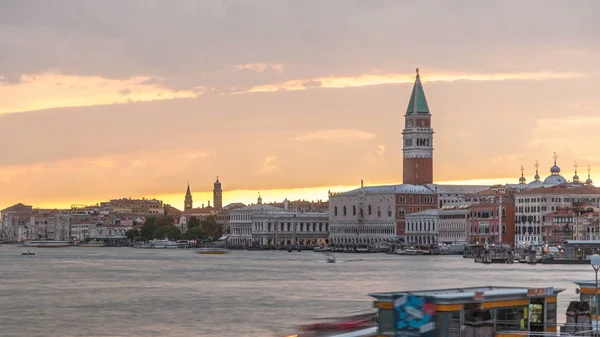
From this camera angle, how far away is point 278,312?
36.9 meters

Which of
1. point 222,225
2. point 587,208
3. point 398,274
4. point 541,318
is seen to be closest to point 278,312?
point 541,318

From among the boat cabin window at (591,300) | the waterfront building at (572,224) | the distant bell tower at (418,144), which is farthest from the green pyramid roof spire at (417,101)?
the boat cabin window at (591,300)

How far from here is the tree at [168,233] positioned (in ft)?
541

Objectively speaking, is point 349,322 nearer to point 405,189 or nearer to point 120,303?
point 120,303

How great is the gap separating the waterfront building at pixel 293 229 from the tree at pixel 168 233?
22925mm

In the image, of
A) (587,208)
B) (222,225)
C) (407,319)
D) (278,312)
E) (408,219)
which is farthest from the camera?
(222,225)

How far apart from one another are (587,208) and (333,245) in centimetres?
3817

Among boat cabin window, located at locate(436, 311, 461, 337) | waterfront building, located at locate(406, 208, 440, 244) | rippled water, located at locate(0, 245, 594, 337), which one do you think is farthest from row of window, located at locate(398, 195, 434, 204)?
boat cabin window, located at locate(436, 311, 461, 337)

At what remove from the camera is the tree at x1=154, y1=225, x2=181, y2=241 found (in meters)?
165

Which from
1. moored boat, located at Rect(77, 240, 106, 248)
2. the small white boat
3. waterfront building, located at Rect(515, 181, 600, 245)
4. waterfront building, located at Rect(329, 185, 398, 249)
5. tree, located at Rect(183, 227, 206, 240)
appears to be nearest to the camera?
waterfront building, located at Rect(515, 181, 600, 245)

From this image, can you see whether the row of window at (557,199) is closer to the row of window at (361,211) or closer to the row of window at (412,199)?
the row of window at (412,199)

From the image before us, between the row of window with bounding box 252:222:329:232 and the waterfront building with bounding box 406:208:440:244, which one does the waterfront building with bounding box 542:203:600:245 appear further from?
the row of window with bounding box 252:222:329:232

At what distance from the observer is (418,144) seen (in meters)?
136

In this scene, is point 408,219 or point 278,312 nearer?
point 278,312
